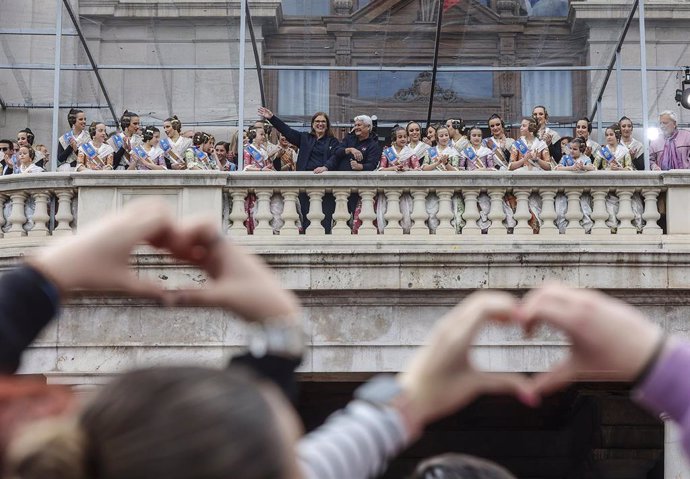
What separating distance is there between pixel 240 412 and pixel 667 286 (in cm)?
1499

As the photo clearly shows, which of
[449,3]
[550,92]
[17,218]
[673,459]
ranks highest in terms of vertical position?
[449,3]

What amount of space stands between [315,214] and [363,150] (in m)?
1.29

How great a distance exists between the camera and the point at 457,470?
3.26 m

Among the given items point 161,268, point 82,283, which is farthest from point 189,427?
point 161,268

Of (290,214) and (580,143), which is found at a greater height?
(580,143)

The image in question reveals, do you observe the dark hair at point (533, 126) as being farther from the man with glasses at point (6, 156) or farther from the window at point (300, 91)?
the window at point (300, 91)

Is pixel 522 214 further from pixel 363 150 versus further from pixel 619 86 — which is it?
pixel 619 86

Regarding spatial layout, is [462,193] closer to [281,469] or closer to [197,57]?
[197,57]

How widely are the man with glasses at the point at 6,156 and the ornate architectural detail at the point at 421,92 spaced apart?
6.98 m

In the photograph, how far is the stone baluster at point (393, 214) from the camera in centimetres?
1711

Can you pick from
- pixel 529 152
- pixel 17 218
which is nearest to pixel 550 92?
pixel 529 152

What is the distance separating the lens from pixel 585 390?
66.1 ft

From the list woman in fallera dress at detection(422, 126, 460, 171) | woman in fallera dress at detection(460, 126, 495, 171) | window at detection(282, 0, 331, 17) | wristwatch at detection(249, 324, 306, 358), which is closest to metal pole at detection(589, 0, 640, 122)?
A: woman in fallera dress at detection(460, 126, 495, 171)

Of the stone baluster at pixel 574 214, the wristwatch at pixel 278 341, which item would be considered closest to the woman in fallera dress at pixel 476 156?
the stone baluster at pixel 574 214
